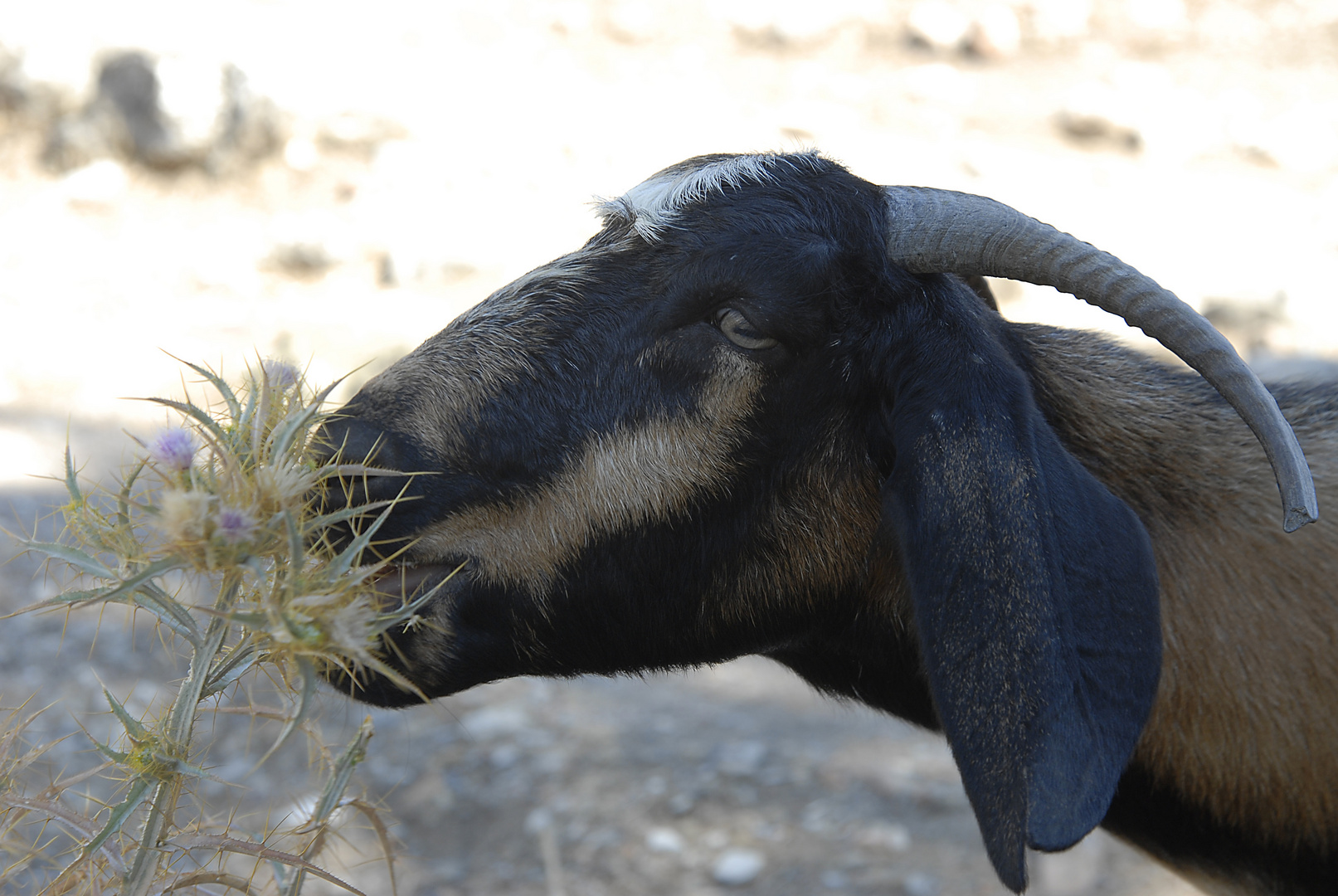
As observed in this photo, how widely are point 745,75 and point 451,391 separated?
12.8 meters

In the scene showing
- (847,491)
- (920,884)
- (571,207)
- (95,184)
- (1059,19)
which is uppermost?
(1059,19)

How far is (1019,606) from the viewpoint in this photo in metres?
2.10

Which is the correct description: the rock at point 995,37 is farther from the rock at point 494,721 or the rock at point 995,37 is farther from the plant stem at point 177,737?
the plant stem at point 177,737

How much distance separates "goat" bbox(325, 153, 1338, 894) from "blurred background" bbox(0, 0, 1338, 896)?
6.46ft

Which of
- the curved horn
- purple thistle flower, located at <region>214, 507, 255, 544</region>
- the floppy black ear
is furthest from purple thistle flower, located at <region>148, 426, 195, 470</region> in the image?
the curved horn

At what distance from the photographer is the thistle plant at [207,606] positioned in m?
1.55

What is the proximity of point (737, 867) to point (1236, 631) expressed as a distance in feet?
7.51

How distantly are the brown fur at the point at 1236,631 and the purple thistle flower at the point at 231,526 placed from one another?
1.79m

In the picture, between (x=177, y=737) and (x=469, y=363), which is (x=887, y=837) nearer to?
(x=469, y=363)

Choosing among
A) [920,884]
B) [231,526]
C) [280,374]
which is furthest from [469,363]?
[920,884]

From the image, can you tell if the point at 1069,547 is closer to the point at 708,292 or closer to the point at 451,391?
the point at 708,292

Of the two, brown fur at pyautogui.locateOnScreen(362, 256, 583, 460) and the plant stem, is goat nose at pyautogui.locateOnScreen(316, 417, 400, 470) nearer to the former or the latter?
brown fur at pyautogui.locateOnScreen(362, 256, 583, 460)

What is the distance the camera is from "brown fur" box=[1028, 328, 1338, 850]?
242cm

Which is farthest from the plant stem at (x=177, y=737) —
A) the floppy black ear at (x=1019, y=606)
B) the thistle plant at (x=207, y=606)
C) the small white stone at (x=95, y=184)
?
the small white stone at (x=95, y=184)
